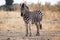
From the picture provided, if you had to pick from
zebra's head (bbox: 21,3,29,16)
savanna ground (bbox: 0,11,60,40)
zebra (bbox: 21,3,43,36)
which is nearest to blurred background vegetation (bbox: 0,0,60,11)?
savanna ground (bbox: 0,11,60,40)

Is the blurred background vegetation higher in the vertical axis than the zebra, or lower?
lower

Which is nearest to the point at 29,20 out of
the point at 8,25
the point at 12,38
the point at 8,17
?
the point at 12,38

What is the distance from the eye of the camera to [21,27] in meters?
21.6

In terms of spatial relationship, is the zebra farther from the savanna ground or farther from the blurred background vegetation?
the blurred background vegetation

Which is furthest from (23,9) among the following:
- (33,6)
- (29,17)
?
(33,6)

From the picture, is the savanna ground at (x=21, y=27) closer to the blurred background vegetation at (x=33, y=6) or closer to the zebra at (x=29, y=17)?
the zebra at (x=29, y=17)

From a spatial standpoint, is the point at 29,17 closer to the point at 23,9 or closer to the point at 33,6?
the point at 23,9

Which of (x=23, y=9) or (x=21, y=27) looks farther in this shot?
(x=21, y=27)

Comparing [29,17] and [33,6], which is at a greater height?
[29,17]

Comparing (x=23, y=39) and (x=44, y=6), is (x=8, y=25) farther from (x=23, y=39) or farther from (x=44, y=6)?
(x=44, y=6)

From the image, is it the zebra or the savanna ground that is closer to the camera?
the savanna ground

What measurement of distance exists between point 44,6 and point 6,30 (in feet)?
43.3

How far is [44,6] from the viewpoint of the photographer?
32844 millimetres

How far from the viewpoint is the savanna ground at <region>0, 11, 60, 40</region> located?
1667cm
